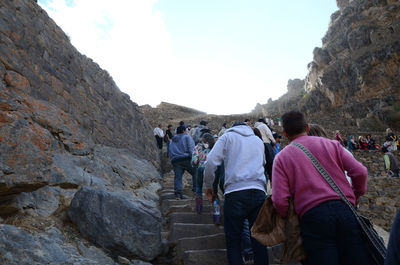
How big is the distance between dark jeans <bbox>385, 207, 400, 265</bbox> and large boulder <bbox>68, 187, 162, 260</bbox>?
2.84m

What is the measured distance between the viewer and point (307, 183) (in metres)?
2.08

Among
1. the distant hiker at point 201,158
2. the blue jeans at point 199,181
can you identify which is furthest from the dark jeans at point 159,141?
the blue jeans at point 199,181

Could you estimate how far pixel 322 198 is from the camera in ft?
6.53

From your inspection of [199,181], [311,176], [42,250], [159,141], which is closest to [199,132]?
[159,141]

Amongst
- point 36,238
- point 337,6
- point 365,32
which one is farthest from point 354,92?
point 337,6

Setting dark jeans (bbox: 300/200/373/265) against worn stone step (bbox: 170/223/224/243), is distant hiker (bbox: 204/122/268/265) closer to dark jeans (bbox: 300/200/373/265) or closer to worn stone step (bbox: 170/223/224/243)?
dark jeans (bbox: 300/200/373/265)

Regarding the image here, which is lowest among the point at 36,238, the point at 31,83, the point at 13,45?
the point at 36,238

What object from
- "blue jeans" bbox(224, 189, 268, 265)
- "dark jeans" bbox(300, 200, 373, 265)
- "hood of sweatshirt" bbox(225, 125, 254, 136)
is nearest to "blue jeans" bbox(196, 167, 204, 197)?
"hood of sweatshirt" bbox(225, 125, 254, 136)

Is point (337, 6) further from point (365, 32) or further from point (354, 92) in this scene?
point (354, 92)

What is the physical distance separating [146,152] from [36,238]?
6569 millimetres

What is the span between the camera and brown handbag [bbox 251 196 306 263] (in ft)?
6.75

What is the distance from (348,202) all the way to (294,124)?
780 mm

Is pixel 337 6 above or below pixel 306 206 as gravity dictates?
above

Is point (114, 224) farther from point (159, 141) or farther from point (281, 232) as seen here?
point (159, 141)
